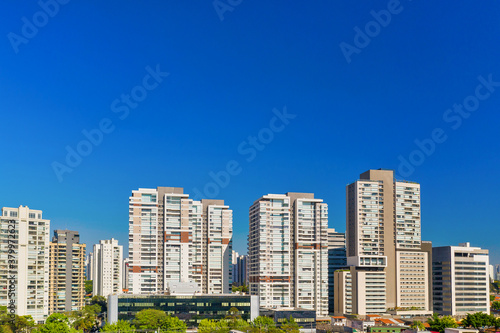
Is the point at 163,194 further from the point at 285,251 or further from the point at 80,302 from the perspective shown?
the point at 80,302

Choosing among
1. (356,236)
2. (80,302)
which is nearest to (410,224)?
(356,236)

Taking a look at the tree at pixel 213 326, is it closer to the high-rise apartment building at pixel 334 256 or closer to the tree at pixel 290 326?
the tree at pixel 290 326

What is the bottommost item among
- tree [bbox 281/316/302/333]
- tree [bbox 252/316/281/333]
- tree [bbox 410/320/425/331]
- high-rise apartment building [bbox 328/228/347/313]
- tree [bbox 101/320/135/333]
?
tree [bbox 410/320/425/331]

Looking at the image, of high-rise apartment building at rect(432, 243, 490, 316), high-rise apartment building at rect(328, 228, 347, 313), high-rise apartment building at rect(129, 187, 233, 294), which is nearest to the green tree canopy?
high-rise apartment building at rect(129, 187, 233, 294)

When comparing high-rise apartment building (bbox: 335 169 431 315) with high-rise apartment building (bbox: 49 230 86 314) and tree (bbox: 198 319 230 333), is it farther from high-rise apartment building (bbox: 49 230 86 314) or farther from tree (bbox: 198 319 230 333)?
high-rise apartment building (bbox: 49 230 86 314)

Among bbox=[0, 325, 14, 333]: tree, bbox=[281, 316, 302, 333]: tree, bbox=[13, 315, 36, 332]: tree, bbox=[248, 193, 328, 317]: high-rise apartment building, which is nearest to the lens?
bbox=[0, 325, 14, 333]: tree

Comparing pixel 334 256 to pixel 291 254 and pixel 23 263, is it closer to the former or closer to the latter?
pixel 291 254

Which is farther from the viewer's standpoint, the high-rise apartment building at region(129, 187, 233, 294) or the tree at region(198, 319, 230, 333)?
the high-rise apartment building at region(129, 187, 233, 294)
